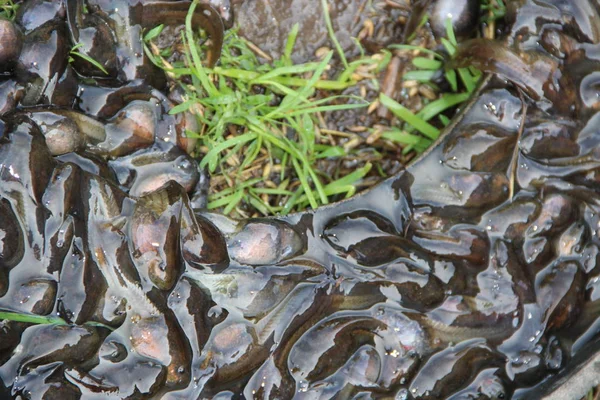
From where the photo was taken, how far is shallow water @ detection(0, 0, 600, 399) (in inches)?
106

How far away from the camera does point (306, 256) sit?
9.81ft

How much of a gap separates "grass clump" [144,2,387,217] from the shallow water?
0.88ft

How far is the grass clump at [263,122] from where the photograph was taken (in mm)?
3348

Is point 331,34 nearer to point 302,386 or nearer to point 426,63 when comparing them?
point 426,63

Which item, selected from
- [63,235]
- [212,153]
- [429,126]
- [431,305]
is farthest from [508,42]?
[63,235]

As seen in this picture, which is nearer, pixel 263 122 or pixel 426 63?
pixel 263 122

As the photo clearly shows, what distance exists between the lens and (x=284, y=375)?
2812 mm

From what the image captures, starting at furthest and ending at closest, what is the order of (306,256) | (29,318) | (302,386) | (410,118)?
1. (410,118)
2. (306,256)
3. (302,386)
4. (29,318)

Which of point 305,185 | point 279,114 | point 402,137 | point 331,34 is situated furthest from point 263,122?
point 402,137

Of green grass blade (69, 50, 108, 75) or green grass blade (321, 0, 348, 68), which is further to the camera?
green grass blade (321, 0, 348, 68)

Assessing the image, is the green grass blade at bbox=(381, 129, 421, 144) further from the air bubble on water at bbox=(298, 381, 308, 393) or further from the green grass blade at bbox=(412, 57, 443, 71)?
the air bubble on water at bbox=(298, 381, 308, 393)

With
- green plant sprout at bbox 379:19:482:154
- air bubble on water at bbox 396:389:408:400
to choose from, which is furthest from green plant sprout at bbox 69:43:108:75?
air bubble on water at bbox 396:389:408:400

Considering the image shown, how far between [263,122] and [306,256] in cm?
80

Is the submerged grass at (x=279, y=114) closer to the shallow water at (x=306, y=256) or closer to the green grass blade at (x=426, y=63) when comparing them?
the green grass blade at (x=426, y=63)
